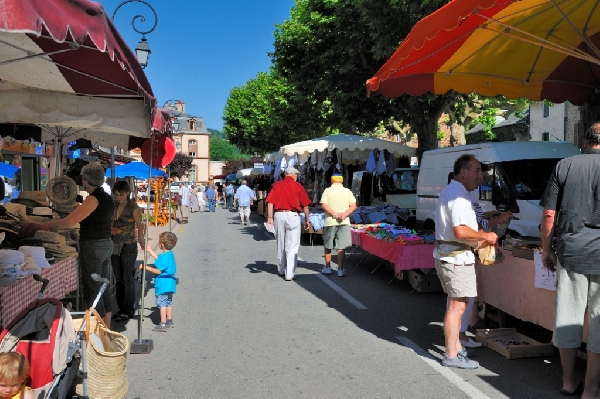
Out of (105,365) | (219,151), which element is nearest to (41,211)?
(105,365)

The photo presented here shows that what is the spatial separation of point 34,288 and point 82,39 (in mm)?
2404

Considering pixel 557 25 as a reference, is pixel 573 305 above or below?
below

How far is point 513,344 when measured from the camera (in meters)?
5.61

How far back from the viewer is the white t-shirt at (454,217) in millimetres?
4988

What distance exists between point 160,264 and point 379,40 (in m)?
8.83

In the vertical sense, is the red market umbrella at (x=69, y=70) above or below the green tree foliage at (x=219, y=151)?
below

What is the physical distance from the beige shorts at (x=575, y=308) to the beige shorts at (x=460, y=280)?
0.80m

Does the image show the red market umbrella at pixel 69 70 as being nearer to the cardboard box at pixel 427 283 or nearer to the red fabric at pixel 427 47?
the red fabric at pixel 427 47

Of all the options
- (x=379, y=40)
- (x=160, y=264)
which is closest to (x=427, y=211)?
(x=379, y=40)

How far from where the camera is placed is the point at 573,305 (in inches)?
171

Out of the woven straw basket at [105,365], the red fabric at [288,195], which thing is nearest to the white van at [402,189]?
the red fabric at [288,195]

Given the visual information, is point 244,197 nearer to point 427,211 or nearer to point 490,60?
point 427,211

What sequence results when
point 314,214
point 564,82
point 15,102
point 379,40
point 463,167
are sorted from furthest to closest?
point 314,214, point 379,40, point 564,82, point 15,102, point 463,167

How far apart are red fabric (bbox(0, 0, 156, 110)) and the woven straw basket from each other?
6.18 feet
